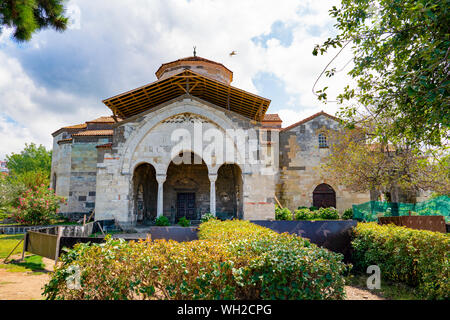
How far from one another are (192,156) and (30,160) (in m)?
40.1

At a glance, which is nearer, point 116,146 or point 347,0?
point 347,0

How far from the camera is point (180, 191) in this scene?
2041cm

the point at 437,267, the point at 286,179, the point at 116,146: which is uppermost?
the point at 116,146

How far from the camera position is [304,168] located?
2102 centimetres

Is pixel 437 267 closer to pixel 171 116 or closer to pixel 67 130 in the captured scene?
pixel 171 116

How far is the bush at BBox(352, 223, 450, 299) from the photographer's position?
538 cm

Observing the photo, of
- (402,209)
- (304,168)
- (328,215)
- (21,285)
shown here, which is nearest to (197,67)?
(304,168)

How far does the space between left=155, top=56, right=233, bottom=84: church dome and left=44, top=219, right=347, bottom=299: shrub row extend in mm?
19028

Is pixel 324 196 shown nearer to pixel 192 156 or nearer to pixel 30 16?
pixel 192 156

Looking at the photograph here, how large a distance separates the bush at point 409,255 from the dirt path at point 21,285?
7.09 meters

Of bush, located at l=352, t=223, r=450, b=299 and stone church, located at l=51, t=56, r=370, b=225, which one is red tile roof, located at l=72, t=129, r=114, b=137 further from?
bush, located at l=352, t=223, r=450, b=299
